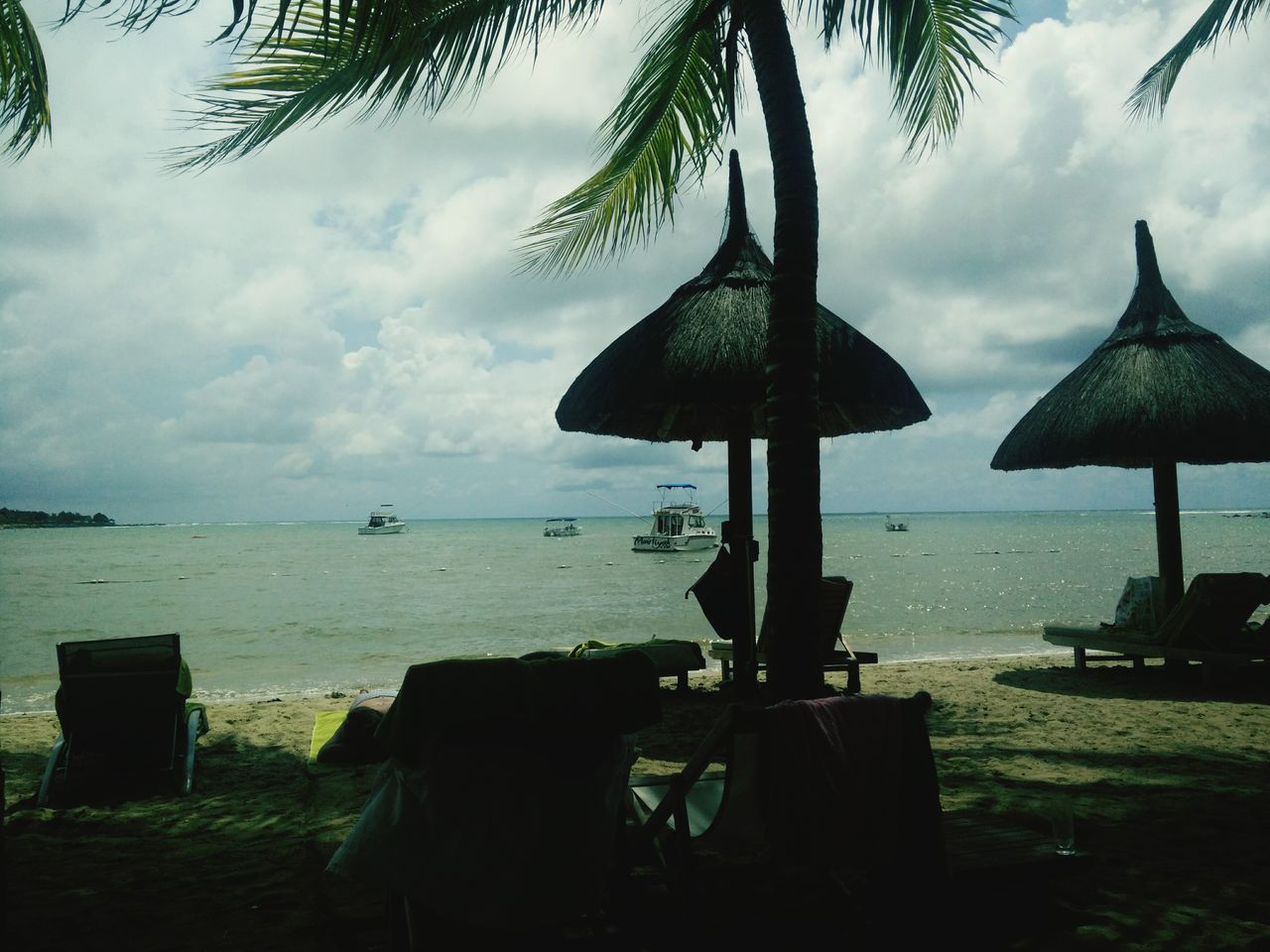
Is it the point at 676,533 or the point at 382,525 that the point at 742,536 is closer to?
the point at 676,533

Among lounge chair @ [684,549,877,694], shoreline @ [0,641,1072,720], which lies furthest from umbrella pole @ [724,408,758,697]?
shoreline @ [0,641,1072,720]

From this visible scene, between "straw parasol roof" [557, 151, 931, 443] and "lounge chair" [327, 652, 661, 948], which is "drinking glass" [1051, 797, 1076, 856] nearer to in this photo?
"lounge chair" [327, 652, 661, 948]

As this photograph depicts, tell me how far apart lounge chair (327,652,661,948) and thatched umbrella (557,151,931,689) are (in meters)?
2.40

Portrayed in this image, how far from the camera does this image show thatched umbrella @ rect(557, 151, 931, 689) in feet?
17.4

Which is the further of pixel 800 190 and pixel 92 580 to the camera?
pixel 92 580

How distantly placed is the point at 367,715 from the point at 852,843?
3554 mm

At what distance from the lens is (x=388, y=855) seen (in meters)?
2.25

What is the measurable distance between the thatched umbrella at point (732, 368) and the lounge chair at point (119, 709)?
2.86 metres

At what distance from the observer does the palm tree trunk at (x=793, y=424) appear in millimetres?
3668

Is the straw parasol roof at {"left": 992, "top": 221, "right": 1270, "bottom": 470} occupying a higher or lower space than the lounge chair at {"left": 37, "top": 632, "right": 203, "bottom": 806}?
higher

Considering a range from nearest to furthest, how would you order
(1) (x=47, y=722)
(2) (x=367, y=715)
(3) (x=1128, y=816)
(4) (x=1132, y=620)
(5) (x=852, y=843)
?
(5) (x=852, y=843), (3) (x=1128, y=816), (2) (x=367, y=715), (1) (x=47, y=722), (4) (x=1132, y=620)

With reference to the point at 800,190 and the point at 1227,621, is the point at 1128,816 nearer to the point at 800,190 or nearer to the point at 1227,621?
the point at 800,190

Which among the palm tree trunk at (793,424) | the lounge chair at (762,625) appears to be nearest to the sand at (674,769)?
the lounge chair at (762,625)

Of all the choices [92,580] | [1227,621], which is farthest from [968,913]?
[92,580]
